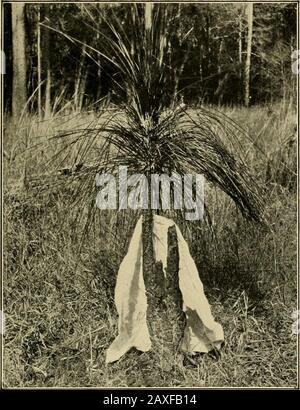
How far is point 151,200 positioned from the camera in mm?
1861

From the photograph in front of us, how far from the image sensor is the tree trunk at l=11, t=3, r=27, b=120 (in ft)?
6.60

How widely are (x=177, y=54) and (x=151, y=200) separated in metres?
0.47

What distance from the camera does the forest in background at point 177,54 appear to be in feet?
6.46

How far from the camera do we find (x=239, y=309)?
2.02m

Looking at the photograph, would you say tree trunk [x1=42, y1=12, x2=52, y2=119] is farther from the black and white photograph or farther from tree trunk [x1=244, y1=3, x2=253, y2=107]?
tree trunk [x1=244, y1=3, x2=253, y2=107]

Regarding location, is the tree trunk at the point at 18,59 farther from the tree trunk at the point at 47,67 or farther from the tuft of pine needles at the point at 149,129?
the tuft of pine needles at the point at 149,129

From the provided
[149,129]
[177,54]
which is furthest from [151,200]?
[177,54]

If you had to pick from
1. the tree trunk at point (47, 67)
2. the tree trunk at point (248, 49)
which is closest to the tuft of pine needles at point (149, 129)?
the tree trunk at point (47, 67)

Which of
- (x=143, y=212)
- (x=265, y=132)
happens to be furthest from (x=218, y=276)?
(x=265, y=132)

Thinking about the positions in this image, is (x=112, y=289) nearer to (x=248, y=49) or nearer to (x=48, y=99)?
(x=48, y=99)

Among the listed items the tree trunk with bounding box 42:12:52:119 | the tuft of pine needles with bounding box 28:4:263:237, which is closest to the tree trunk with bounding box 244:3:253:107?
the tuft of pine needles with bounding box 28:4:263:237
